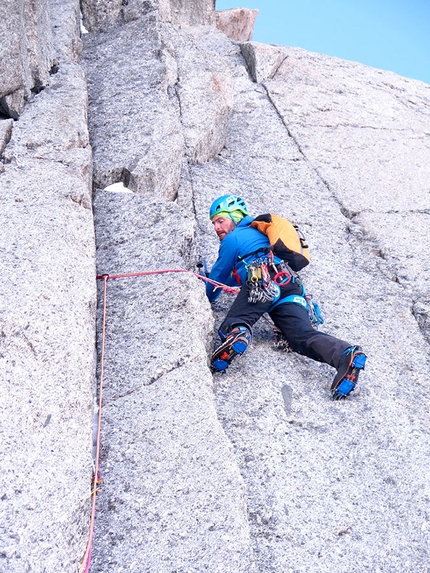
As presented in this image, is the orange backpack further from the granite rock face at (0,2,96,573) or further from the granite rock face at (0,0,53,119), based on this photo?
the granite rock face at (0,0,53,119)

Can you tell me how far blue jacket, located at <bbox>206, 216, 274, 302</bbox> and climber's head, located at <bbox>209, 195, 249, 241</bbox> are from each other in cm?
23

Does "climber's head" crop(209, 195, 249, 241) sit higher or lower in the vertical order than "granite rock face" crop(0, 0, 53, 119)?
lower

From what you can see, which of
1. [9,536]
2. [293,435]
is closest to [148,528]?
[9,536]

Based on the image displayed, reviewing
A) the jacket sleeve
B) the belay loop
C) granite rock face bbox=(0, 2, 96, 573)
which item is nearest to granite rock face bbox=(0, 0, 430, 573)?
granite rock face bbox=(0, 2, 96, 573)

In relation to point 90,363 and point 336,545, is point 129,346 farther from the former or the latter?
point 336,545

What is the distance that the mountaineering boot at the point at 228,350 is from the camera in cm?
446

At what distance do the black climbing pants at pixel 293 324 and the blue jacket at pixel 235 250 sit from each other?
1.00ft

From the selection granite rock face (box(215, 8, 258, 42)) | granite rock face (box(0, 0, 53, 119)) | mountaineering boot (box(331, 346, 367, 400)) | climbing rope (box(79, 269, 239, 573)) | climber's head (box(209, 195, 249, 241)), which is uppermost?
granite rock face (box(0, 0, 53, 119))

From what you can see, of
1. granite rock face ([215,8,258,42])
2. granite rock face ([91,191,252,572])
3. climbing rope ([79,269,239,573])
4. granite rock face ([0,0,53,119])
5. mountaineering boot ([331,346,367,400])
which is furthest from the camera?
granite rock face ([215,8,258,42])

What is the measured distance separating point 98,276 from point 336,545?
2.57 m

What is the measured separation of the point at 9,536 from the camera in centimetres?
261

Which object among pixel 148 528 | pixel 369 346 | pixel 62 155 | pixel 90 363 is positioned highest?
pixel 62 155

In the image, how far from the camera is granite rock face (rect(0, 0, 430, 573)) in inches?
123

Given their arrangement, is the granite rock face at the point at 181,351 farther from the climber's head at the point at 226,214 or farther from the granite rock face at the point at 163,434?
the climber's head at the point at 226,214
